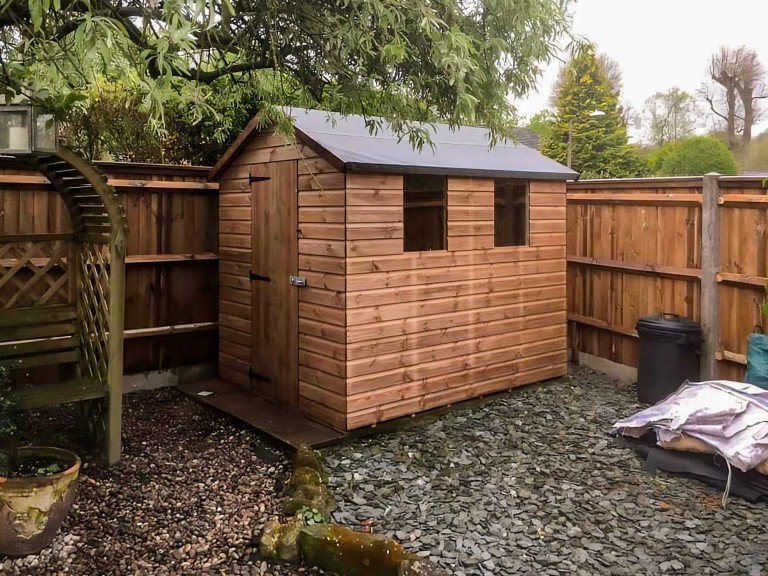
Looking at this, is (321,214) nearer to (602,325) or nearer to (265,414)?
(265,414)

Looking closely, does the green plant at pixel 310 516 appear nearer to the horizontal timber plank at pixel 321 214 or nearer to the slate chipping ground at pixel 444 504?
the slate chipping ground at pixel 444 504

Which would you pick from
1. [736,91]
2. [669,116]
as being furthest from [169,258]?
[669,116]

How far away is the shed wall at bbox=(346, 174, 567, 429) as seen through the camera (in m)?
4.82

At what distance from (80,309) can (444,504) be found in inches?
113

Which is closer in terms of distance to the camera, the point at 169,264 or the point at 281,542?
the point at 281,542

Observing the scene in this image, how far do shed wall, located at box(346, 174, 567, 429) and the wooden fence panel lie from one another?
214cm

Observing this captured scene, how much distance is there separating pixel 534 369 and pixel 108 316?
3.75 m

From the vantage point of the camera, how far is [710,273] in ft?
18.4

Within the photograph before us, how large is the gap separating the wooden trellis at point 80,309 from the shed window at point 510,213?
10.3 ft

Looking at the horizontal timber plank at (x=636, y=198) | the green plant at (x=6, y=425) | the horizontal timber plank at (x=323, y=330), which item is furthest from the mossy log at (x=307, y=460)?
the horizontal timber plank at (x=636, y=198)

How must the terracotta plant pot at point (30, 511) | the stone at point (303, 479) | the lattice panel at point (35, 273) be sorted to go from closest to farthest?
the terracotta plant pot at point (30, 511) < the stone at point (303, 479) < the lattice panel at point (35, 273)

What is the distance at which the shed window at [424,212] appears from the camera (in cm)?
514

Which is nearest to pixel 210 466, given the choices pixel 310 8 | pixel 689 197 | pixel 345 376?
pixel 345 376

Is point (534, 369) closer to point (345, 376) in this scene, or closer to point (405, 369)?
point (405, 369)
